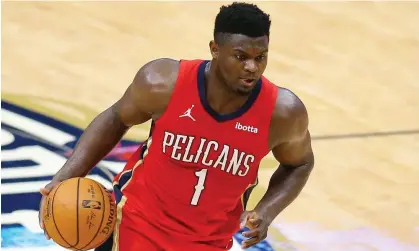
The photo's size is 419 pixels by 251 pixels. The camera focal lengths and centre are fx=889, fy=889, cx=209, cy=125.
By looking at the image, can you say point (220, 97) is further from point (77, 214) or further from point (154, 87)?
point (77, 214)

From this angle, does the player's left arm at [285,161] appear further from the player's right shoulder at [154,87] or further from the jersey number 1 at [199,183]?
the player's right shoulder at [154,87]

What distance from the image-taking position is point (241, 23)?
3.66 m

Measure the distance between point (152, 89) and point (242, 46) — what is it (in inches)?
19.6

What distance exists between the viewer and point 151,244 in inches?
159

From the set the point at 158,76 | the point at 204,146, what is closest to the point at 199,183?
the point at 204,146

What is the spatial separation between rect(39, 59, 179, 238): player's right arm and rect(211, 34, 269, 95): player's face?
342 millimetres

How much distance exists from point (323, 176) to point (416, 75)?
2378 millimetres

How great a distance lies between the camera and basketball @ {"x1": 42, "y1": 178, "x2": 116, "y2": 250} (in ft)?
12.5

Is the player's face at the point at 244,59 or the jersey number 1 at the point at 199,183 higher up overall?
the player's face at the point at 244,59

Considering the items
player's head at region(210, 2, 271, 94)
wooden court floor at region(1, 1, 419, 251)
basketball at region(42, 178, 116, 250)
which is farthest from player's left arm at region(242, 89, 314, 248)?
wooden court floor at region(1, 1, 419, 251)

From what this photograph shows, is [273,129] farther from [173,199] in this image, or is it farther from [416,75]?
[416,75]

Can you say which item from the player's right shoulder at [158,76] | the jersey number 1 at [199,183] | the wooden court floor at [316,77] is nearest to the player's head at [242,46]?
the player's right shoulder at [158,76]

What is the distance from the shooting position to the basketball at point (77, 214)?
12.5 ft

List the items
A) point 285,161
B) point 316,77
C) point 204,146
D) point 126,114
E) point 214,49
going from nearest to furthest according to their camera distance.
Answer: point 214,49 < point 204,146 < point 126,114 < point 285,161 < point 316,77
